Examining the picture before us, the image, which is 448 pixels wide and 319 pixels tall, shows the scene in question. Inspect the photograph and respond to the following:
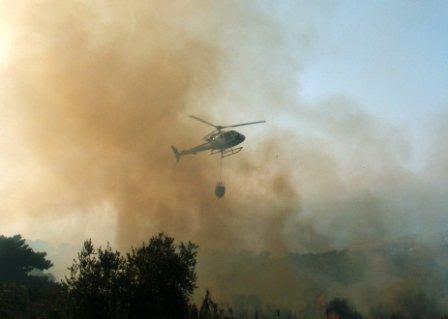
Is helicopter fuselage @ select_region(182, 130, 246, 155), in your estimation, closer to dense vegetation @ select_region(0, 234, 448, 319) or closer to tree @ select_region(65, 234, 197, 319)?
dense vegetation @ select_region(0, 234, 448, 319)

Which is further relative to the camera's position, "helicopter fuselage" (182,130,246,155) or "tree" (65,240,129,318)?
"helicopter fuselage" (182,130,246,155)

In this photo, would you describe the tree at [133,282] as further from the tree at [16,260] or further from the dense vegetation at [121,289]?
the tree at [16,260]

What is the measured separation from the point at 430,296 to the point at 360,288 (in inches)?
575

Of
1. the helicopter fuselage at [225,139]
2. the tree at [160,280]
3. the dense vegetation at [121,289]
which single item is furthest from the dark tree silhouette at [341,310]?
the tree at [160,280]

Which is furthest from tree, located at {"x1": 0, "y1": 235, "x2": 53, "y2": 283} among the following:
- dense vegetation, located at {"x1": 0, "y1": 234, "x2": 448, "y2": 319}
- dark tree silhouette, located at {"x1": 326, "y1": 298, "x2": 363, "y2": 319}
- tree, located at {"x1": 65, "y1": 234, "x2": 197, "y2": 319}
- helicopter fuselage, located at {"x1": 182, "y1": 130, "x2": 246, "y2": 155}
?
dark tree silhouette, located at {"x1": 326, "y1": 298, "x2": 363, "y2": 319}

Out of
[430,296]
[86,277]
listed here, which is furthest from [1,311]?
[430,296]

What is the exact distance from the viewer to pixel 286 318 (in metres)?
98.1

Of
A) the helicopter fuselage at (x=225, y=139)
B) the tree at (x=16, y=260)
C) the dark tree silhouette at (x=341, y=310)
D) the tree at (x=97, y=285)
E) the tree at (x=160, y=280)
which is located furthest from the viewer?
the dark tree silhouette at (x=341, y=310)

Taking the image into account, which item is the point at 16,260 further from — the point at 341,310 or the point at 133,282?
the point at 341,310

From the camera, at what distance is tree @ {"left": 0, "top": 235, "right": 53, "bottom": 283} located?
292ft

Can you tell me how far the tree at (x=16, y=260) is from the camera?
88.9 m

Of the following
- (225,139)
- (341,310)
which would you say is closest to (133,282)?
(225,139)

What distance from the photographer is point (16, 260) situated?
301 ft

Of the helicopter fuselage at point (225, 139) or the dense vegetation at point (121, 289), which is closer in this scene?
the dense vegetation at point (121, 289)
